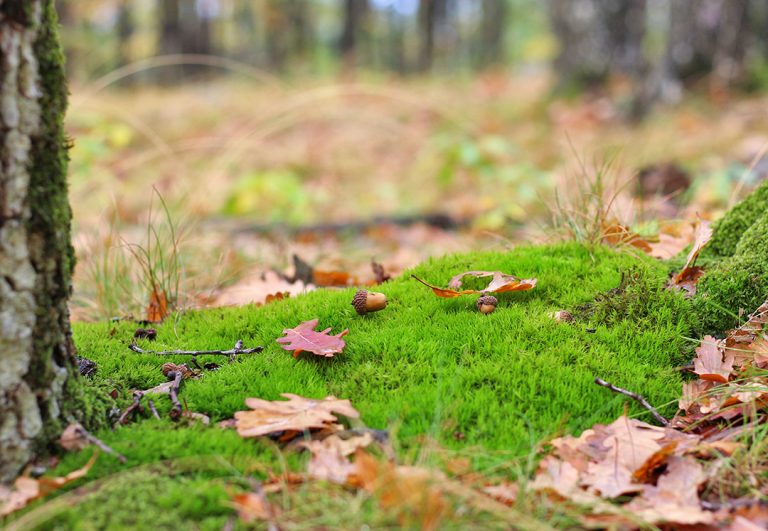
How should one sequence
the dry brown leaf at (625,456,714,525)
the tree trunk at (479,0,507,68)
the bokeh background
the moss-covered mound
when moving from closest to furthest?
the dry brown leaf at (625,456,714,525)
the moss-covered mound
the bokeh background
the tree trunk at (479,0,507,68)

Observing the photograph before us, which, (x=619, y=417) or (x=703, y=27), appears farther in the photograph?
(x=703, y=27)

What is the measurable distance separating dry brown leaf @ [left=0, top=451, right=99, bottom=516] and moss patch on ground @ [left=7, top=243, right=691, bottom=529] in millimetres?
63

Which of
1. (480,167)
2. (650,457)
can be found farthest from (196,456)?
(480,167)

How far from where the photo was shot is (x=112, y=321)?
8.08 ft

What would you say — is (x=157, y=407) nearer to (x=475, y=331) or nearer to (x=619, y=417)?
(x=475, y=331)

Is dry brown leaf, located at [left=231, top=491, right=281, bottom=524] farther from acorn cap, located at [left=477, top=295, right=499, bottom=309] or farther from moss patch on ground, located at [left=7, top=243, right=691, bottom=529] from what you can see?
acorn cap, located at [left=477, top=295, right=499, bottom=309]

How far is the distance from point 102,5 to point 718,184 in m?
19.8

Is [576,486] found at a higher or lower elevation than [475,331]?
lower

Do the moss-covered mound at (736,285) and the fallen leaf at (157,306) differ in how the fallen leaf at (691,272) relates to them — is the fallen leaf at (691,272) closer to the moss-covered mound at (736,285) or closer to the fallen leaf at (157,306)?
the moss-covered mound at (736,285)

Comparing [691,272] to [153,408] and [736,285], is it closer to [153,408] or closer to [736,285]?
[736,285]

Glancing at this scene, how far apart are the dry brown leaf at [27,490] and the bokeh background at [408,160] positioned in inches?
48.5

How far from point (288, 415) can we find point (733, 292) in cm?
156

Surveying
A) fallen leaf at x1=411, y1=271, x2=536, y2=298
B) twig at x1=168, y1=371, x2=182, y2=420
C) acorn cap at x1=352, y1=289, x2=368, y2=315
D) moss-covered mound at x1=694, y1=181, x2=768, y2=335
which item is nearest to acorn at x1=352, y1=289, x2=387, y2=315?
acorn cap at x1=352, y1=289, x2=368, y2=315

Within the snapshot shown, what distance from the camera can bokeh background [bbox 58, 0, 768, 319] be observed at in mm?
3257
